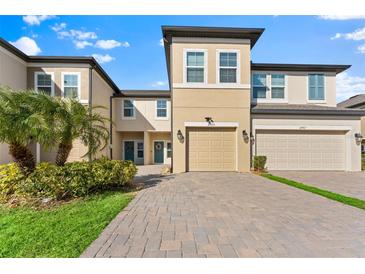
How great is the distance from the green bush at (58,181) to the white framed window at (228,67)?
7.69m

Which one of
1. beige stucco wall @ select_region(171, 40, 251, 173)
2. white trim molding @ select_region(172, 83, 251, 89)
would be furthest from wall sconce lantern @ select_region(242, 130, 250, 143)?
white trim molding @ select_region(172, 83, 251, 89)

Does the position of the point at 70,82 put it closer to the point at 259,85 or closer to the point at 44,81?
the point at 44,81

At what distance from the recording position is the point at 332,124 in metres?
12.0

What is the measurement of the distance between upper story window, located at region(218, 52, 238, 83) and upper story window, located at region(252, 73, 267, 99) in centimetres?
262

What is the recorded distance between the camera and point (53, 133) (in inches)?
259

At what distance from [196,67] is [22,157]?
8689mm


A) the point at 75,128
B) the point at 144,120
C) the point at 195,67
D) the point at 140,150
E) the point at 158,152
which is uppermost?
the point at 195,67

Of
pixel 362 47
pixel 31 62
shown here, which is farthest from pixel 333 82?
pixel 31 62

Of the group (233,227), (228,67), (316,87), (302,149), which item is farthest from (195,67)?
(233,227)

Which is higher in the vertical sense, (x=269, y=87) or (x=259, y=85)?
(x=259, y=85)

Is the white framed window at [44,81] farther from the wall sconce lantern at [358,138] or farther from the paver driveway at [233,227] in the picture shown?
the wall sconce lantern at [358,138]

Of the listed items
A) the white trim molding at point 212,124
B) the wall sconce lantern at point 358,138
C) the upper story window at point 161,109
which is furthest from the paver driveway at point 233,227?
the upper story window at point 161,109

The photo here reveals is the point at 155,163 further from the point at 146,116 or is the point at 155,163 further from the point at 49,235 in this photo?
the point at 49,235

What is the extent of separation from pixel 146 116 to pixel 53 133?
11209 mm
